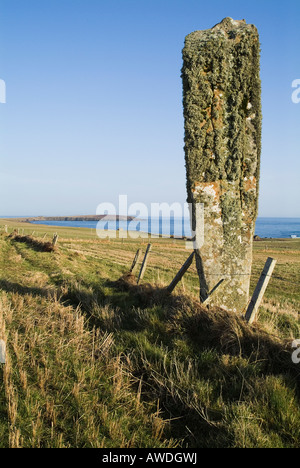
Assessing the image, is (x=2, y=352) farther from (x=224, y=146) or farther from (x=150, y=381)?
(x=224, y=146)

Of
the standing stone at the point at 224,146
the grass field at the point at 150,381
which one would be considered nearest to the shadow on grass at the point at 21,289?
the grass field at the point at 150,381

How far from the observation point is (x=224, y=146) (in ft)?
20.2

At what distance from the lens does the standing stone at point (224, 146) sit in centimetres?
605

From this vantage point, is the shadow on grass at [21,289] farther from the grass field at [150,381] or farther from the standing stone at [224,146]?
the standing stone at [224,146]

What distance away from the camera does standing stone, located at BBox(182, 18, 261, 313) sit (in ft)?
19.9

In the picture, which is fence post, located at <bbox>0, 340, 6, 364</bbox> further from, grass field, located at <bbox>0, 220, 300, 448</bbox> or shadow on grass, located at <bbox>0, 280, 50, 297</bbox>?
shadow on grass, located at <bbox>0, 280, 50, 297</bbox>

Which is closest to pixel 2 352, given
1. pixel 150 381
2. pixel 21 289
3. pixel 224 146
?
pixel 150 381

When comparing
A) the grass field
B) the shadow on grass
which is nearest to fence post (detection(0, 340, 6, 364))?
the grass field

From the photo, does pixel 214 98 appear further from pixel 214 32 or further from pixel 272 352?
pixel 272 352

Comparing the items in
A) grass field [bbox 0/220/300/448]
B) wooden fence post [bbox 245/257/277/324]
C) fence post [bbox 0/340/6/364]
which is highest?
wooden fence post [bbox 245/257/277/324]

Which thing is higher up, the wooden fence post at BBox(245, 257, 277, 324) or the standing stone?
the standing stone

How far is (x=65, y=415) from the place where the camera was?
11.1 ft
